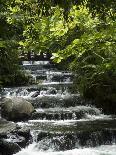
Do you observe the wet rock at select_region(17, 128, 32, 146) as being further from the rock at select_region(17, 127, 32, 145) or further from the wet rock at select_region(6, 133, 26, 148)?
the wet rock at select_region(6, 133, 26, 148)

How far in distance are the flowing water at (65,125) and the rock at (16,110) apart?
0.34 m

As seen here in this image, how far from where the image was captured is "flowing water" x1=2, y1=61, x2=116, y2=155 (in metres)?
11.7

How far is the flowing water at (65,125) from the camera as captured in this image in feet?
38.5

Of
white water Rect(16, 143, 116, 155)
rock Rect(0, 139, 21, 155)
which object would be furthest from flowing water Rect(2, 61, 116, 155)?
rock Rect(0, 139, 21, 155)

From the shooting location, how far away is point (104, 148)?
457 inches

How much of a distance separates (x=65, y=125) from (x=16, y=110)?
2.25 metres

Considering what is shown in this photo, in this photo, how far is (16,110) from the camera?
14664 mm

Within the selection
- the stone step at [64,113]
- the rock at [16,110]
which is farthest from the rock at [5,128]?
the stone step at [64,113]

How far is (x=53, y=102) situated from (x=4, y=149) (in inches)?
233

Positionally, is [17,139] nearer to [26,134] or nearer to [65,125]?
[26,134]

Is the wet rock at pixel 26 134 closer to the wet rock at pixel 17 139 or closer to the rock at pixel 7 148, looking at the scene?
the wet rock at pixel 17 139

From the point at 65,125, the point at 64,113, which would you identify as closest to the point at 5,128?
the point at 65,125

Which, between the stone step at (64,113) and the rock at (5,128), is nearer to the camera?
the rock at (5,128)

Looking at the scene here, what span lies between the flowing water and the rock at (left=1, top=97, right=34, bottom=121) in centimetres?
34
